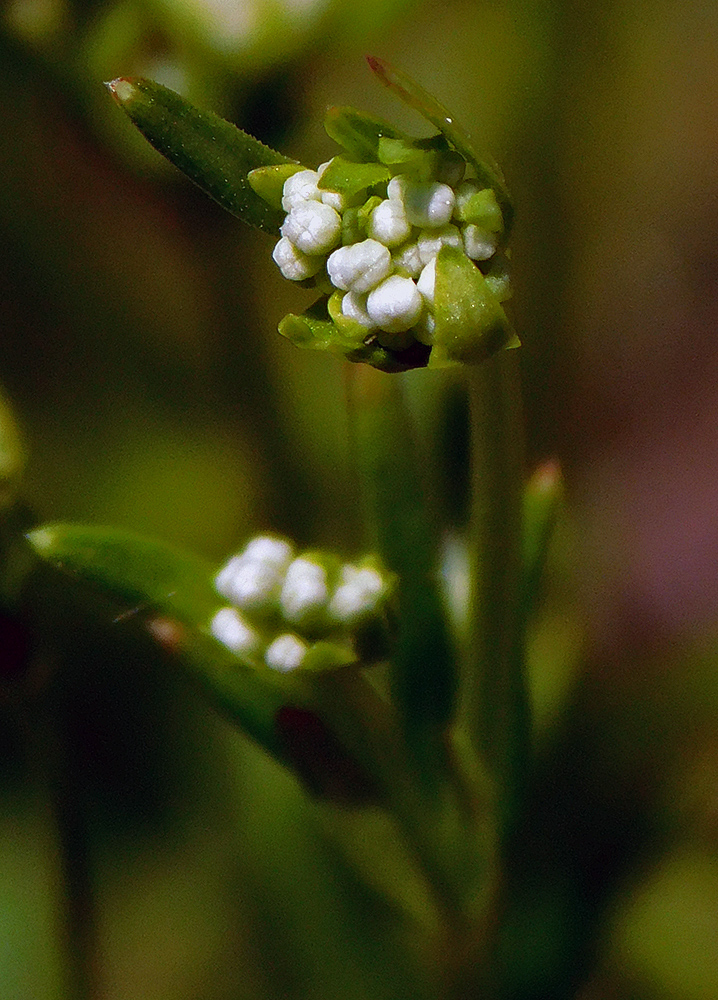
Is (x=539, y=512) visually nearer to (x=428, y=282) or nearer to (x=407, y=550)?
(x=407, y=550)

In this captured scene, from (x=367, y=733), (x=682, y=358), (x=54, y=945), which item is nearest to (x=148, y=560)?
(x=367, y=733)

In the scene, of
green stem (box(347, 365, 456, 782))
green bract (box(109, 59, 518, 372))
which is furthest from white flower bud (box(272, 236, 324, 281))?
green stem (box(347, 365, 456, 782))

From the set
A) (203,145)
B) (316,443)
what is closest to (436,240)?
(203,145)

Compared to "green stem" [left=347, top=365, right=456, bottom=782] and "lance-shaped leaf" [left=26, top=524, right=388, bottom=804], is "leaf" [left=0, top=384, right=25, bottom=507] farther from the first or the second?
"green stem" [left=347, top=365, right=456, bottom=782]

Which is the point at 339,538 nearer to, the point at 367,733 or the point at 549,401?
the point at 549,401

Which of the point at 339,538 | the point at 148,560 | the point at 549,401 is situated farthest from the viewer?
the point at 549,401

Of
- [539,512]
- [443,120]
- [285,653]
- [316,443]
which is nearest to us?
[443,120]

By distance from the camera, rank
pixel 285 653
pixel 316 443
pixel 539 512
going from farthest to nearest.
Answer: pixel 316 443, pixel 539 512, pixel 285 653
